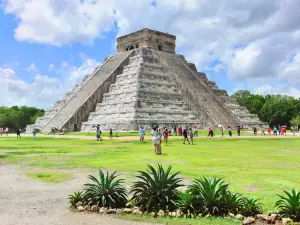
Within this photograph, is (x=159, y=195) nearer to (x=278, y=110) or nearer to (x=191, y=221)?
(x=191, y=221)

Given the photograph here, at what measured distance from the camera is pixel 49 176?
39.5ft

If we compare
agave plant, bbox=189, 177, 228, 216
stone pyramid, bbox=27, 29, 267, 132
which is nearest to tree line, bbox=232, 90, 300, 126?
stone pyramid, bbox=27, 29, 267, 132

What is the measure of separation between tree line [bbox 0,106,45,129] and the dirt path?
74.8 meters

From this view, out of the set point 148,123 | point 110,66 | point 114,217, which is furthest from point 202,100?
point 114,217

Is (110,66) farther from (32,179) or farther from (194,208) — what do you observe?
(194,208)

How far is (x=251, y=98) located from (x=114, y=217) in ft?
308

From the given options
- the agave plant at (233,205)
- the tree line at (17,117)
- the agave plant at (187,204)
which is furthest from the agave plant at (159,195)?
the tree line at (17,117)

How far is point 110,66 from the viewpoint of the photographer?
59.9 meters

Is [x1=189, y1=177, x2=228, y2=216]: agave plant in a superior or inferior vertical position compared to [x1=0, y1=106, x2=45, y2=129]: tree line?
inferior

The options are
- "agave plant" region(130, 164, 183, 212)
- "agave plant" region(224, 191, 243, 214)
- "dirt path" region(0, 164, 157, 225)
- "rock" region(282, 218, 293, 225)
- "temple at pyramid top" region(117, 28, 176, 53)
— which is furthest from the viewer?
"temple at pyramid top" region(117, 28, 176, 53)

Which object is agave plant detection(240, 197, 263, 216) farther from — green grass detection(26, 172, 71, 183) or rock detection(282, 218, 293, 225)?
green grass detection(26, 172, 71, 183)

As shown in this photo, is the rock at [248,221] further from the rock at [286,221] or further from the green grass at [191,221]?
the rock at [286,221]

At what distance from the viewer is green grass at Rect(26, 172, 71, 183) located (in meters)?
11.4

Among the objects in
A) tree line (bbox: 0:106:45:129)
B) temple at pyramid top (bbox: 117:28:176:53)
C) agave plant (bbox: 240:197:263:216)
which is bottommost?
agave plant (bbox: 240:197:263:216)
